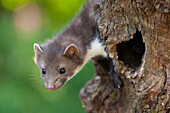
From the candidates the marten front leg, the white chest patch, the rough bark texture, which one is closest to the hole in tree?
the rough bark texture

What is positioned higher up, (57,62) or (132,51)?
(57,62)

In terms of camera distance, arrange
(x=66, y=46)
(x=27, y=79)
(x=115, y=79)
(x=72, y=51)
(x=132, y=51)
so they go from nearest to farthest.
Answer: (x=132, y=51) < (x=115, y=79) < (x=72, y=51) < (x=66, y=46) < (x=27, y=79)

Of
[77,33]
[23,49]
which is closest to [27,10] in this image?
[23,49]

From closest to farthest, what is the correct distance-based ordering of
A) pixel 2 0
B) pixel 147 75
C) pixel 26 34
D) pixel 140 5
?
1. pixel 140 5
2. pixel 147 75
3. pixel 26 34
4. pixel 2 0

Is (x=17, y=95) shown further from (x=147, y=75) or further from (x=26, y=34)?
(x=147, y=75)

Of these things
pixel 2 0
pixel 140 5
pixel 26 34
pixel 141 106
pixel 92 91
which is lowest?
pixel 141 106

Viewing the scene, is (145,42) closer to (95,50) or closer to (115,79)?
(115,79)

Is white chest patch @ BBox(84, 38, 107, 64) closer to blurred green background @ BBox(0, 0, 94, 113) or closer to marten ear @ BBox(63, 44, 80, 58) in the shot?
marten ear @ BBox(63, 44, 80, 58)

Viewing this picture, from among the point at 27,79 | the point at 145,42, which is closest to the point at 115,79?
the point at 145,42
